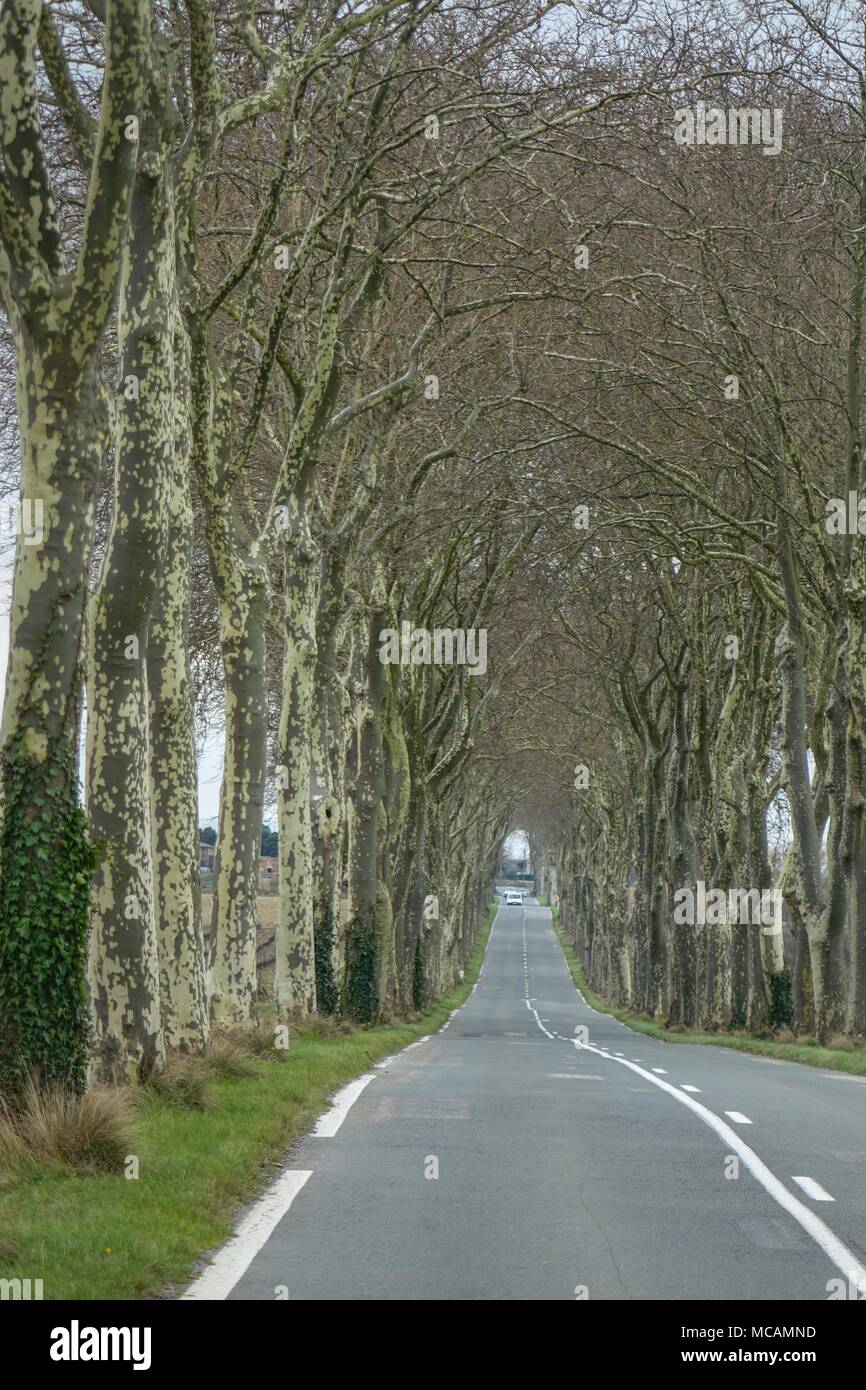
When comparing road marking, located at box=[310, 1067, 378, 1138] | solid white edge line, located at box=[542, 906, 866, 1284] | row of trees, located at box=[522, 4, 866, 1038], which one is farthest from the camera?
row of trees, located at box=[522, 4, 866, 1038]

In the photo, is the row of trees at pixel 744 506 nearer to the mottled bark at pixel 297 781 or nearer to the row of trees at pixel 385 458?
the row of trees at pixel 385 458

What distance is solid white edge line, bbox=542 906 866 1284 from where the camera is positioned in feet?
26.1

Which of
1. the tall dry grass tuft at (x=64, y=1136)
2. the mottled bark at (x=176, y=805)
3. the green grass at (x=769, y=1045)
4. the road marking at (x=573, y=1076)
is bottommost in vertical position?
the green grass at (x=769, y=1045)

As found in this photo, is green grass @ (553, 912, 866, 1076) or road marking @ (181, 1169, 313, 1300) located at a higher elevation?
road marking @ (181, 1169, 313, 1300)

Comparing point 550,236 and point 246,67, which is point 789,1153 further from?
point 550,236

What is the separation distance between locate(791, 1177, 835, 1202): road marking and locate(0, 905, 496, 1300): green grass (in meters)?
3.03

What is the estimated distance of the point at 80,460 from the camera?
10188 mm

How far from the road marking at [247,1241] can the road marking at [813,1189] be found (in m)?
2.80

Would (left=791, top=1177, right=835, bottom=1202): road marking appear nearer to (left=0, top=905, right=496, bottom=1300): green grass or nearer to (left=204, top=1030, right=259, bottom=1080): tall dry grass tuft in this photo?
(left=0, top=905, right=496, bottom=1300): green grass

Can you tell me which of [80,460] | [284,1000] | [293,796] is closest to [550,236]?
[293,796]

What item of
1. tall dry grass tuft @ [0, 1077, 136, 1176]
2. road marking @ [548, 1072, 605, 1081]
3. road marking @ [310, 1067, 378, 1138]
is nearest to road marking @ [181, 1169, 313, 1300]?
tall dry grass tuft @ [0, 1077, 136, 1176]

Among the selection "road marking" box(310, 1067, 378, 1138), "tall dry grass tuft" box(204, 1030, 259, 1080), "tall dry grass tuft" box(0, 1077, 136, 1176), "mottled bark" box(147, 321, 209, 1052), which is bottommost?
"road marking" box(310, 1067, 378, 1138)

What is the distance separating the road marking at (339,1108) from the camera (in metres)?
12.8

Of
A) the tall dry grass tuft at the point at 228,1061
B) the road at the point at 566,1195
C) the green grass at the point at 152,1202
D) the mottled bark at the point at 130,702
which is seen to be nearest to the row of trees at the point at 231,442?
the mottled bark at the point at 130,702
